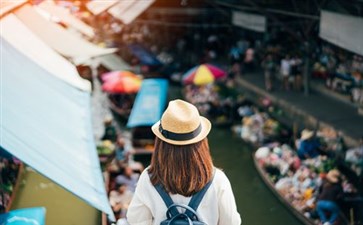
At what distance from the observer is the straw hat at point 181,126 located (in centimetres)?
222

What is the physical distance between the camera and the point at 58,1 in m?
13.1

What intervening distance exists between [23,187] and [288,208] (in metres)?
4.85

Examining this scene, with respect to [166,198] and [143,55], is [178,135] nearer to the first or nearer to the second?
[166,198]

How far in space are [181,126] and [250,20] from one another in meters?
11.2

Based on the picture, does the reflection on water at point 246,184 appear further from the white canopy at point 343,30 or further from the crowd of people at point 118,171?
the white canopy at point 343,30

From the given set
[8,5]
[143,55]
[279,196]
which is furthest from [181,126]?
[143,55]

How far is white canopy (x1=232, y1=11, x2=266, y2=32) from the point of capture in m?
12.4

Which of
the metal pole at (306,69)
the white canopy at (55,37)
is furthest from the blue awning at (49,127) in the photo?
the metal pole at (306,69)

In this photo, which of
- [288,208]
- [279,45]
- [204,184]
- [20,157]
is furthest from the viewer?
[279,45]

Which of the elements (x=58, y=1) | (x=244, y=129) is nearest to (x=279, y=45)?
(x=244, y=129)

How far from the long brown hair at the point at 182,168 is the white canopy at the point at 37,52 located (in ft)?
13.0

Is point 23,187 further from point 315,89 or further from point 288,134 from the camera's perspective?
point 315,89

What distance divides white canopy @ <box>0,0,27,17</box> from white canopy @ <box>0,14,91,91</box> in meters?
0.13

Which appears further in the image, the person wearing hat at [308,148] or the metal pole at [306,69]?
the metal pole at [306,69]
